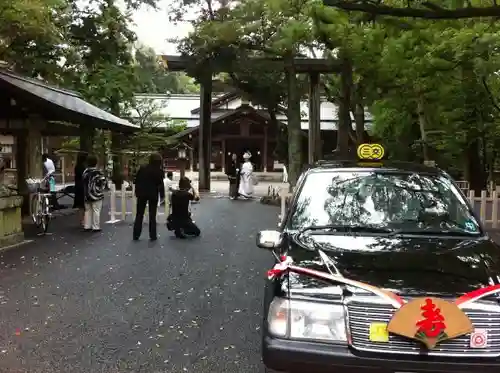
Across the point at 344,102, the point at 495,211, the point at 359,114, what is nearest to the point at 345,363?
the point at 495,211

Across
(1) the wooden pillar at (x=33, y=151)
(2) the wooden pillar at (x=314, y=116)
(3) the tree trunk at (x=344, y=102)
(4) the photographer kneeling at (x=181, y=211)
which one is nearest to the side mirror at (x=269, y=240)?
(4) the photographer kneeling at (x=181, y=211)

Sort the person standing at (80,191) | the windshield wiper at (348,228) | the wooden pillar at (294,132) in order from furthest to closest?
the wooden pillar at (294,132), the person standing at (80,191), the windshield wiper at (348,228)

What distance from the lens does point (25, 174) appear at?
1454 cm

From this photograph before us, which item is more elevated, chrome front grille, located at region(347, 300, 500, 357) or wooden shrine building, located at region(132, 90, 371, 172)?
wooden shrine building, located at region(132, 90, 371, 172)

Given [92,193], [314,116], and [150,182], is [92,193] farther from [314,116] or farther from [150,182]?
[314,116]

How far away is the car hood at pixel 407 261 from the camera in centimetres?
328

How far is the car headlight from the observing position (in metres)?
3.16

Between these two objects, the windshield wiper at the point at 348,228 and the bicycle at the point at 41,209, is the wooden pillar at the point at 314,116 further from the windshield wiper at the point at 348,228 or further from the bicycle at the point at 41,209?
the windshield wiper at the point at 348,228

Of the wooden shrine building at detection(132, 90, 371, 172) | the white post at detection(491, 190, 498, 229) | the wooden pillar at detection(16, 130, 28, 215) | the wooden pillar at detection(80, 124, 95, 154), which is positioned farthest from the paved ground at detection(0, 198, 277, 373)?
the wooden shrine building at detection(132, 90, 371, 172)

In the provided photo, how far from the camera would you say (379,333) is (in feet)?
10.2

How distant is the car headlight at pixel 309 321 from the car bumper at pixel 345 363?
2.4 inches

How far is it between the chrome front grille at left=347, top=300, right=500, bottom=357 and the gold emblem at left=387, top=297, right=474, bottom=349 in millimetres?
48

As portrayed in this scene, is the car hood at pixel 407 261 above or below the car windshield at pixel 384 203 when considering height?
below

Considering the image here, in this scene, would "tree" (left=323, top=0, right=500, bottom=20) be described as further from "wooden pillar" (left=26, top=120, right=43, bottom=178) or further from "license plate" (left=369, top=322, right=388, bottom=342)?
"wooden pillar" (left=26, top=120, right=43, bottom=178)
